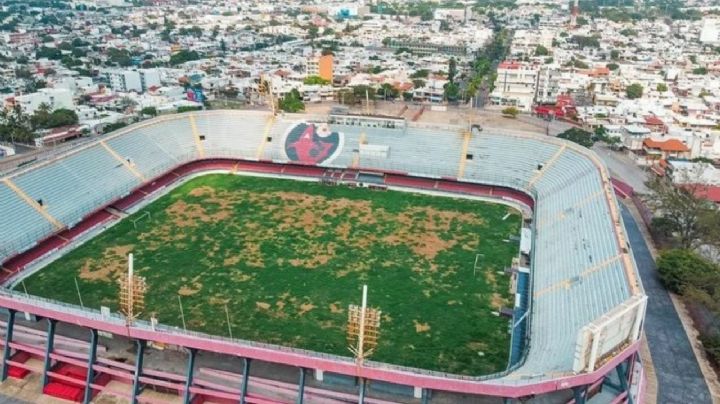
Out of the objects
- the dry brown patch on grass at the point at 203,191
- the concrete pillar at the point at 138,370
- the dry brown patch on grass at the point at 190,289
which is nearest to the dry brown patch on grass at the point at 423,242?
the dry brown patch on grass at the point at 190,289

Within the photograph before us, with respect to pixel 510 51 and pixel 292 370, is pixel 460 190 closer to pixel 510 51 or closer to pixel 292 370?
pixel 292 370

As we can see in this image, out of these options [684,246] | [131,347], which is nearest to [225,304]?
[131,347]

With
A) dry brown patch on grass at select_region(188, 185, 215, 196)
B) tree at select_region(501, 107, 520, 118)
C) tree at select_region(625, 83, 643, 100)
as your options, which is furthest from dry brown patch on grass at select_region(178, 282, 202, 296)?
tree at select_region(625, 83, 643, 100)

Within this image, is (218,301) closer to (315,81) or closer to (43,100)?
(43,100)

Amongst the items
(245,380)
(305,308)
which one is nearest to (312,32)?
(305,308)

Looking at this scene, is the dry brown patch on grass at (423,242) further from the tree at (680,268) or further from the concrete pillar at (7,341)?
the concrete pillar at (7,341)
